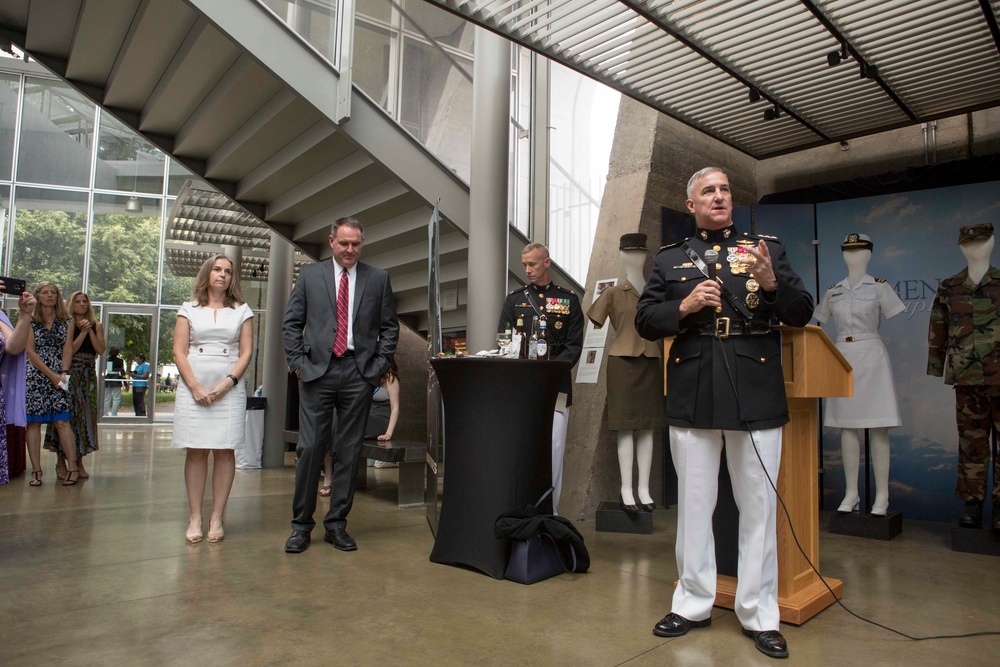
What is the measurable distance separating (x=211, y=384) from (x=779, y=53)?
395cm

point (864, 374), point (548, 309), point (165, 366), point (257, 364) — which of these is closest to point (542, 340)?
point (548, 309)

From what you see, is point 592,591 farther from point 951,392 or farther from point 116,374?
point 116,374

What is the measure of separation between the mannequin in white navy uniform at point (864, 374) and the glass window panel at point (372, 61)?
3591 mm

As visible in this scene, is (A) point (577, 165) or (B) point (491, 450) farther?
(A) point (577, 165)

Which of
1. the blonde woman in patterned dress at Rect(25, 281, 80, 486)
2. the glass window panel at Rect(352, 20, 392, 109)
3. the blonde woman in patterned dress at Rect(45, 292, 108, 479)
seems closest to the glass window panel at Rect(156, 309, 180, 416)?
the blonde woman in patterned dress at Rect(45, 292, 108, 479)

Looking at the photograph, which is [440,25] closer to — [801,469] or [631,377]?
[631,377]

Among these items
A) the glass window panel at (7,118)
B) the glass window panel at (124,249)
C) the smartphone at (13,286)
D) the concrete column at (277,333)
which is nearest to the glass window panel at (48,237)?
the glass window panel at (124,249)

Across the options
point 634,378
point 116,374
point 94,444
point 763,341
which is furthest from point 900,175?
point 116,374

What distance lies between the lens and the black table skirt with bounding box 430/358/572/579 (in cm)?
329

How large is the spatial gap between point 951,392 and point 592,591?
370 cm

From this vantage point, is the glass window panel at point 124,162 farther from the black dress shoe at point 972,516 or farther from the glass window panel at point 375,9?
the black dress shoe at point 972,516

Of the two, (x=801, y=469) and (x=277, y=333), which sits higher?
(x=277, y=333)

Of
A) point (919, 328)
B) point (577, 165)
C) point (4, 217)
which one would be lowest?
point (919, 328)

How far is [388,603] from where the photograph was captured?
2.80 meters
